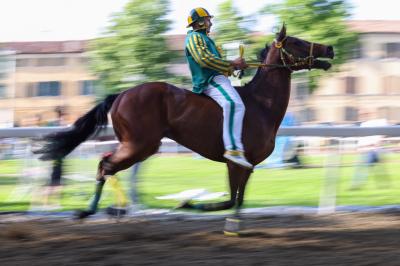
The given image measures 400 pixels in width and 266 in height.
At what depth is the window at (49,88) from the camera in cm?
4909

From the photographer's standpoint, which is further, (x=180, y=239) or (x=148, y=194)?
(x=148, y=194)

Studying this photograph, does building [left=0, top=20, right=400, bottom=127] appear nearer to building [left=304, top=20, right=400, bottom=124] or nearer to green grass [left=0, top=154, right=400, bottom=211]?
building [left=304, top=20, right=400, bottom=124]

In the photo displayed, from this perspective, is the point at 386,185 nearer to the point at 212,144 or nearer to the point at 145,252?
the point at 212,144

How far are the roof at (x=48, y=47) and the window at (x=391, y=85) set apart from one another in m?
23.1

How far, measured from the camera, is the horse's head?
6.67 metres

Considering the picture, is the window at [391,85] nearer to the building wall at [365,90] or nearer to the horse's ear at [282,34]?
the building wall at [365,90]

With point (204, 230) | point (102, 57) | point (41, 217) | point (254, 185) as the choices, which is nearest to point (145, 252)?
point (204, 230)

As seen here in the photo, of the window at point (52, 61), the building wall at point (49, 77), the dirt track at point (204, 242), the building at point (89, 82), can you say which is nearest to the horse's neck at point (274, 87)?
the dirt track at point (204, 242)

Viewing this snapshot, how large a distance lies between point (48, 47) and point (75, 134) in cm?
4598

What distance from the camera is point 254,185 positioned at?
408 inches

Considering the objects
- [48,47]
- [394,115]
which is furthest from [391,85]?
[48,47]

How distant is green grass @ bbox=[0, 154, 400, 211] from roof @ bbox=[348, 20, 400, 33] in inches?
1592

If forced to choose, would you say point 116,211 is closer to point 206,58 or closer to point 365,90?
point 206,58

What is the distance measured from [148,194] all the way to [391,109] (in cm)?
4056
